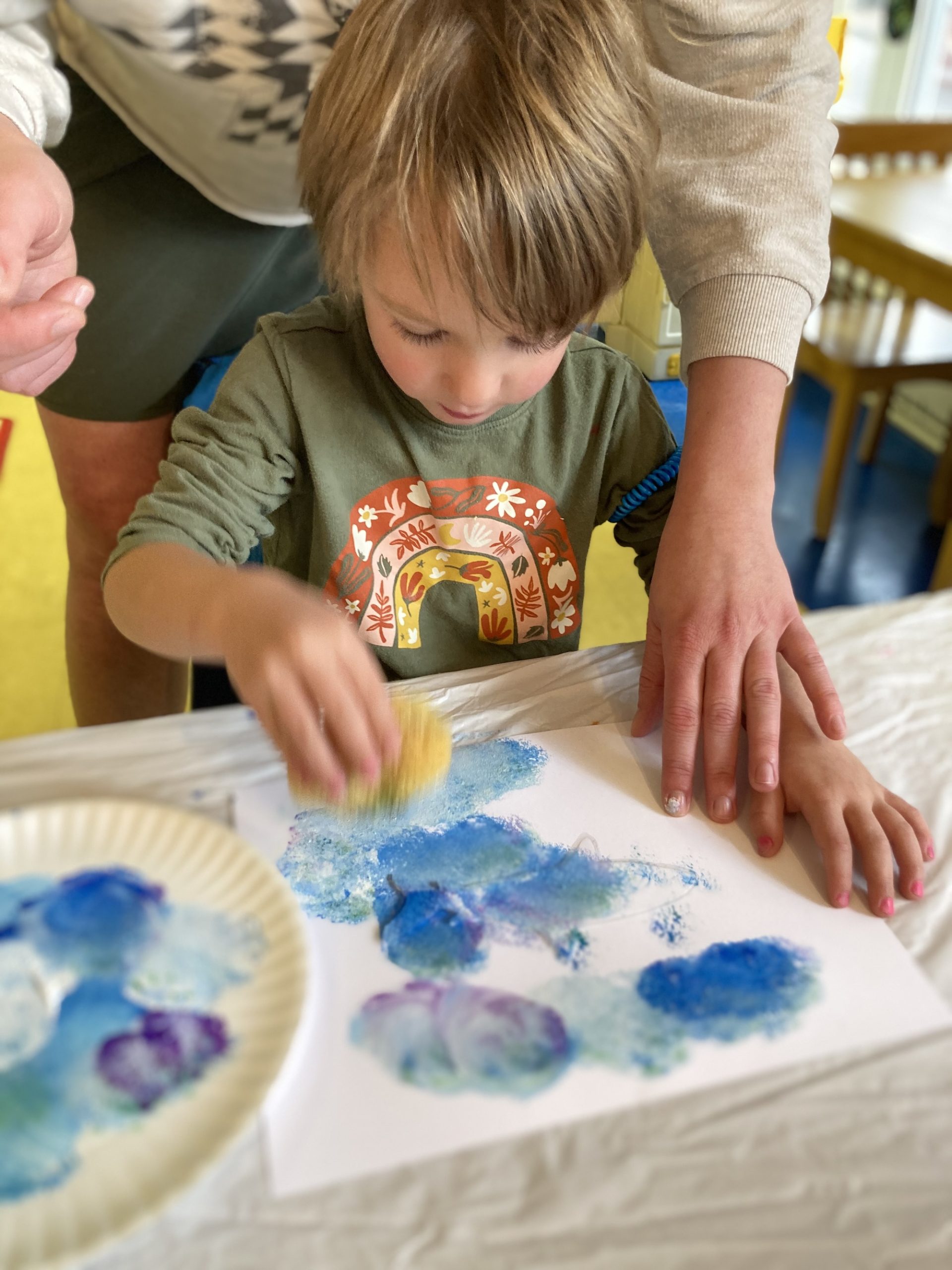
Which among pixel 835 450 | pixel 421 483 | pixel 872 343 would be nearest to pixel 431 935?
pixel 421 483

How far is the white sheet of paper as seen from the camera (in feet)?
1.43

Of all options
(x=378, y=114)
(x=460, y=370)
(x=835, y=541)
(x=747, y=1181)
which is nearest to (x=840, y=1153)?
(x=747, y=1181)

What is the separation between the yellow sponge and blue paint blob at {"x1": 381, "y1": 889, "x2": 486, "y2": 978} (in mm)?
64

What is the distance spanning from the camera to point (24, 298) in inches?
26.7

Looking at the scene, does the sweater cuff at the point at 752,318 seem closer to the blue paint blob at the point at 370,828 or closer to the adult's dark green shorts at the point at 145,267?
the blue paint blob at the point at 370,828

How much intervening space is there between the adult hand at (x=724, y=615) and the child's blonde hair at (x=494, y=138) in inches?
6.4

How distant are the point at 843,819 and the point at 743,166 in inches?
19.4

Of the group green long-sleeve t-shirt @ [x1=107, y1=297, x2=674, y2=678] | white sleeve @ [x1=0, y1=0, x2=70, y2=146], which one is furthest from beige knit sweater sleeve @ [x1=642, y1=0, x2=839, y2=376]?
white sleeve @ [x1=0, y1=0, x2=70, y2=146]

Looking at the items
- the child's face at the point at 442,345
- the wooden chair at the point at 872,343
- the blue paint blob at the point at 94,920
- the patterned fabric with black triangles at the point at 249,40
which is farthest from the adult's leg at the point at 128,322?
the wooden chair at the point at 872,343

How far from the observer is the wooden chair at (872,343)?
208 cm

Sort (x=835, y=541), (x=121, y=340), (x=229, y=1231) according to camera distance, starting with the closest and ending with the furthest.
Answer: (x=229, y=1231) < (x=121, y=340) < (x=835, y=541)

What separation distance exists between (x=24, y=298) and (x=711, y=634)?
20.6 inches

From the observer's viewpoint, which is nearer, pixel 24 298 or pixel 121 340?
pixel 24 298

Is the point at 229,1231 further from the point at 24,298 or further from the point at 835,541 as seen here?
the point at 835,541
